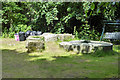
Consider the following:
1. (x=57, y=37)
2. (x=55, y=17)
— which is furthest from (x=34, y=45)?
(x=55, y=17)

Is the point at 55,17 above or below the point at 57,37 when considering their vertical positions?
above

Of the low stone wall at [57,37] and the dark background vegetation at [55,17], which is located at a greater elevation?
the dark background vegetation at [55,17]

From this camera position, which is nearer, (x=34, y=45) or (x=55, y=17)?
(x=34, y=45)

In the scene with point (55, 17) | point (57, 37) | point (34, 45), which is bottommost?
point (34, 45)

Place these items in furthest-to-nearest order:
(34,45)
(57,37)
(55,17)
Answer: (55,17) < (57,37) < (34,45)

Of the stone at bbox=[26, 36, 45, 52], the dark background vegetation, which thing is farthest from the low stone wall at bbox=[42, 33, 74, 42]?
the stone at bbox=[26, 36, 45, 52]

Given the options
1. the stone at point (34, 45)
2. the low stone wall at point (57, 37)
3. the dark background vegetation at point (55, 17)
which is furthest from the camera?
the dark background vegetation at point (55, 17)

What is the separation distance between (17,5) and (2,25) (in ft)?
5.81

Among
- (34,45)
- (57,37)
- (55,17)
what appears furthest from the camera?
(55,17)

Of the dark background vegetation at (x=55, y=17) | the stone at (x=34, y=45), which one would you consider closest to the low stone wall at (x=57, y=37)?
the dark background vegetation at (x=55, y=17)

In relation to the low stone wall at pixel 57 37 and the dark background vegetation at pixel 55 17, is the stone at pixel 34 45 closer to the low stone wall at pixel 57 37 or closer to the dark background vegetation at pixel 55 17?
the low stone wall at pixel 57 37

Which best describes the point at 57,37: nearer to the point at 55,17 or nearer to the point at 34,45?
the point at 55,17

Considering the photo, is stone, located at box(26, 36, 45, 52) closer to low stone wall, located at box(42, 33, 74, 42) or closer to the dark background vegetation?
low stone wall, located at box(42, 33, 74, 42)

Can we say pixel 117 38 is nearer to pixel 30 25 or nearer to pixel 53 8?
pixel 53 8
